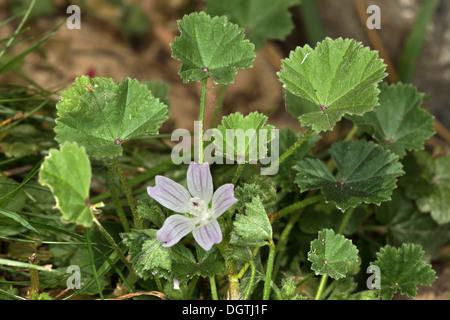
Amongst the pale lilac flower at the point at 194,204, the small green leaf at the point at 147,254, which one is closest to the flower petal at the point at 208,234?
the pale lilac flower at the point at 194,204

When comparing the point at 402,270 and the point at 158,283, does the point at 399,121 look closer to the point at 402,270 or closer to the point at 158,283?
the point at 402,270

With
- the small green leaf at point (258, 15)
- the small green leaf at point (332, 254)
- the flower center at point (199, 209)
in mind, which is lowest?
the small green leaf at point (332, 254)

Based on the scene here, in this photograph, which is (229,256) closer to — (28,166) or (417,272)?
(417,272)

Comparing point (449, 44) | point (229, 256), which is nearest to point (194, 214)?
point (229, 256)

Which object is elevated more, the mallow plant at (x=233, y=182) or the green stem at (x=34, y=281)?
the mallow plant at (x=233, y=182)

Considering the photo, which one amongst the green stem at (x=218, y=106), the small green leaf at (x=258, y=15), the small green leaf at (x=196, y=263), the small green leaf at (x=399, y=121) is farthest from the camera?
the small green leaf at (x=258, y=15)

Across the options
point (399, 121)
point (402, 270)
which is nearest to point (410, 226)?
point (399, 121)

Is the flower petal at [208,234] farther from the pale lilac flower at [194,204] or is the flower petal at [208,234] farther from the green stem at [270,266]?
the green stem at [270,266]
